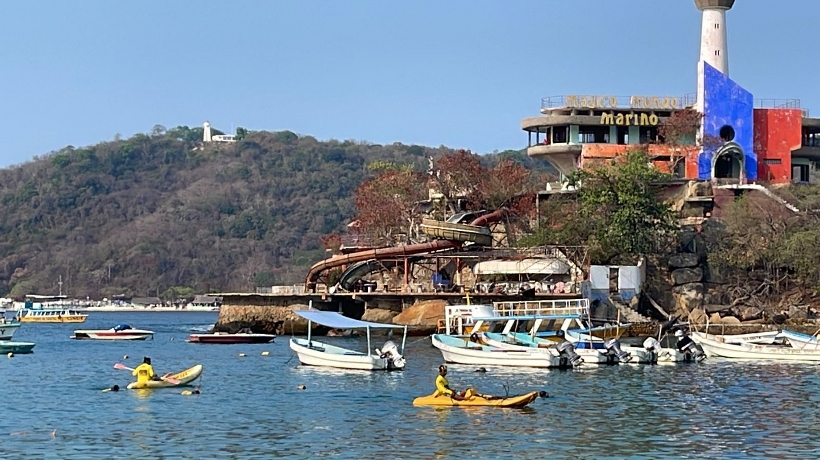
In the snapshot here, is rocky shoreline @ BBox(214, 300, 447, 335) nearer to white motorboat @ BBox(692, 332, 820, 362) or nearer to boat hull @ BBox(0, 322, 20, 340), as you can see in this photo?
boat hull @ BBox(0, 322, 20, 340)

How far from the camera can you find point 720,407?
49.0m

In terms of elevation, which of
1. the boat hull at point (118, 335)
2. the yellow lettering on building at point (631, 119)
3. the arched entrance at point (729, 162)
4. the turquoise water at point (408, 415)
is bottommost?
the turquoise water at point (408, 415)

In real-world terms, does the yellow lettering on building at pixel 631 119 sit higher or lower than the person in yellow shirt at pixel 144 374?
higher

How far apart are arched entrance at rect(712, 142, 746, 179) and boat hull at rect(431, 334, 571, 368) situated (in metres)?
43.7

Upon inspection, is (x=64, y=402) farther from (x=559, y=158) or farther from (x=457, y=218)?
(x=559, y=158)

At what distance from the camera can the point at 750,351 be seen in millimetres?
69125

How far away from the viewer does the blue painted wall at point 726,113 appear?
10588cm

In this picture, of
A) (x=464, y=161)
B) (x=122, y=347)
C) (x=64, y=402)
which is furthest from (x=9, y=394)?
(x=464, y=161)

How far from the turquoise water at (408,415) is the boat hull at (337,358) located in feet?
2.25

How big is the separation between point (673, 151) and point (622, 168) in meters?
11.0

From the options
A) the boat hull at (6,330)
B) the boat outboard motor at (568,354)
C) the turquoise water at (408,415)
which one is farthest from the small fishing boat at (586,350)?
the boat hull at (6,330)

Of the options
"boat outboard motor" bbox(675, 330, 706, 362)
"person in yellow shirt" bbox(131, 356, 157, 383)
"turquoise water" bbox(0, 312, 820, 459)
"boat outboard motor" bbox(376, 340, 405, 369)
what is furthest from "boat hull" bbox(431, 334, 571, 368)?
"person in yellow shirt" bbox(131, 356, 157, 383)

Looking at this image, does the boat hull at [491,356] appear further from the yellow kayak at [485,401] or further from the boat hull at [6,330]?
the boat hull at [6,330]

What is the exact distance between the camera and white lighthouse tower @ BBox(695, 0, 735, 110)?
10606 cm
